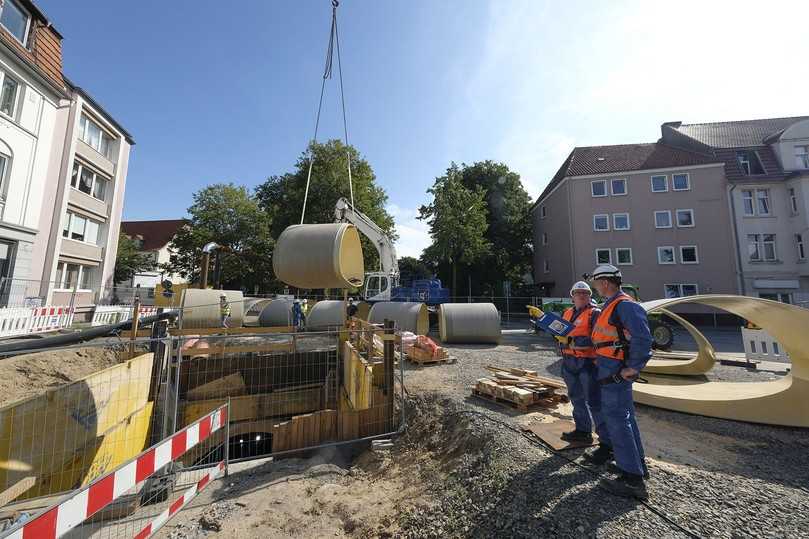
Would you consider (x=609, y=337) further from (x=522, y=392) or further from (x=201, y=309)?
(x=201, y=309)

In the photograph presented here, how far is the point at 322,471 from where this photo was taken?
15.3 ft

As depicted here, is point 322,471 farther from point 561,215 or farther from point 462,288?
point 462,288

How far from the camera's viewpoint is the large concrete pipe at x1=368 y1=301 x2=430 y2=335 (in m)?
12.7

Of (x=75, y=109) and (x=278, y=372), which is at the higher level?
(x=75, y=109)

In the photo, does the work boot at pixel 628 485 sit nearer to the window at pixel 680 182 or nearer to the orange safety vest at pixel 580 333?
the orange safety vest at pixel 580 333

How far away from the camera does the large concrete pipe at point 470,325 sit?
12234 mm

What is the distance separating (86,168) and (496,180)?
101 ft

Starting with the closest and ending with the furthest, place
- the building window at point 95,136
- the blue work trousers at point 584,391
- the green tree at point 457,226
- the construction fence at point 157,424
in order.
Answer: the construction fence at point 157,424, the blue work trousers at point 584,391, the building window at point 95,136, the green tree at point 457,226

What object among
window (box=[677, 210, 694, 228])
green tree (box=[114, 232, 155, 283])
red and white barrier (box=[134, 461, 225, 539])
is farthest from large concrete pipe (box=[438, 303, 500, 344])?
green tree (box=[114, 232, 155, 283])

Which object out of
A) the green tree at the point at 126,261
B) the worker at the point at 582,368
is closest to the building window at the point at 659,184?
→ the worker at the point at 582,368

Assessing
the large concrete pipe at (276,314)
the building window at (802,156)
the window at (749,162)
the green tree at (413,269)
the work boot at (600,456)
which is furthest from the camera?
the green tree at (413,269)

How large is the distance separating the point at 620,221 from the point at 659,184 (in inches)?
139

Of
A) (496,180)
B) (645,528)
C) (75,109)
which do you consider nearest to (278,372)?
(645,528)

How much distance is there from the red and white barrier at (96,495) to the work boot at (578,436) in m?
4.00
